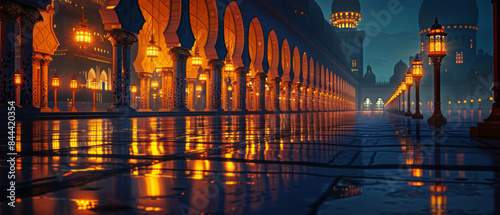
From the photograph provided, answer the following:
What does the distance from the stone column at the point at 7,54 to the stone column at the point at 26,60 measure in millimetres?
443

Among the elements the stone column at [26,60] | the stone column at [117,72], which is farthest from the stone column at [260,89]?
the stone column at [26,60]

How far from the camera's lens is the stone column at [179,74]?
20516mm

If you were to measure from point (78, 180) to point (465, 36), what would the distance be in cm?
11928

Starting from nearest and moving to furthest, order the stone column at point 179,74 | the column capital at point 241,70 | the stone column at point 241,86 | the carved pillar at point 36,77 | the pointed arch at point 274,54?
1. the stone column at point 179,74
2. the carved pillar at point 36,77
3. the column capital at point 241,70
4. the stone column at point 241,86
5. the pointed arch at point 274,54

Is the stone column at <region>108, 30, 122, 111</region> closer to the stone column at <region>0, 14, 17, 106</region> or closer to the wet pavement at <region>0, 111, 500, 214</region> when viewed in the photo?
the stone column at <region>0, 14, 17, 106</region>

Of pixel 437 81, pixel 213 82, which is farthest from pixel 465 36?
pixel 437 81

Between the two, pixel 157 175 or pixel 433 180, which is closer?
pixel 433 180

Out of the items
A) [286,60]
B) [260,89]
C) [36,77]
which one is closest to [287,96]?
[286,60]

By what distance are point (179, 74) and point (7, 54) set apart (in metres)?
9.21

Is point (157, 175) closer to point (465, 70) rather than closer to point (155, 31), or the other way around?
point (155, 31)

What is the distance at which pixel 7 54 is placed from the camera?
12.6m

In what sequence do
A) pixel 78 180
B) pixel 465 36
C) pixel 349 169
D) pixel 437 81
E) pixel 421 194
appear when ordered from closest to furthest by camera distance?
1. pixel 421 194
2. pixel 78 180
3. pixel 349 169
4. pixel 437 81
5. pixel 465 36

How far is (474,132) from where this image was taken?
6305mm

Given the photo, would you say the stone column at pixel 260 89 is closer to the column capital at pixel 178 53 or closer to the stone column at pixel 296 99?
the stone column at pixel 296 99
